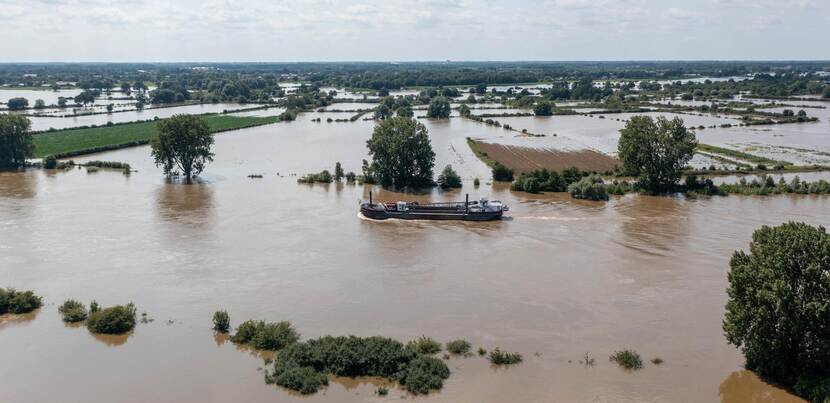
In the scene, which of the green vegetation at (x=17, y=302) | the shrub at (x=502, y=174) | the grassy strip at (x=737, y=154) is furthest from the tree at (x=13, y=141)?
the grassy strip at (x=737, y=154)

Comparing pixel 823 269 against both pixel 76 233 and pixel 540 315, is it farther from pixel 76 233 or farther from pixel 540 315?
pixel 76 233

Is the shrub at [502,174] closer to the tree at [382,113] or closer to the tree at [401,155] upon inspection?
the tree at [401,155]

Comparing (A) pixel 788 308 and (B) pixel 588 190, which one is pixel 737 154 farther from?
(A) pixel 788 308

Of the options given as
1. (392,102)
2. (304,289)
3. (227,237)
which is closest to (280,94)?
(392,102)

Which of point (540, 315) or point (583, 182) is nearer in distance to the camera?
point (540, 315)

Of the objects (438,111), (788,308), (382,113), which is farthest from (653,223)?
(382,113)

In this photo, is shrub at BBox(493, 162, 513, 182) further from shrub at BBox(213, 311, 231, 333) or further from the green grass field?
the green grass field

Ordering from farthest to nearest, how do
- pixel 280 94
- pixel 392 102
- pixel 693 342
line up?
pixel 280 94
pixel 392 102
pixel 693 342
